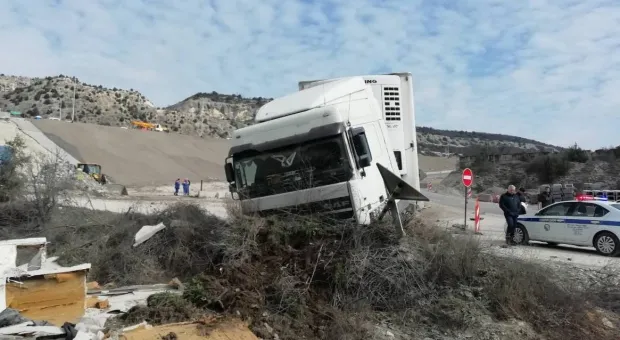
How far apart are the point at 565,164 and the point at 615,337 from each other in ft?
170

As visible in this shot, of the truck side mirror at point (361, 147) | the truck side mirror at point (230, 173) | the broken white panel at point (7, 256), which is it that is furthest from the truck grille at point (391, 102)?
the broken white panel at point (7, 256)

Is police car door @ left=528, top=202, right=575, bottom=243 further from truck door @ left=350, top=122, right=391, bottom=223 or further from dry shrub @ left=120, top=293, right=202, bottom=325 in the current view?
dry shrub @ left=120, top=293, right=202, bottom=325

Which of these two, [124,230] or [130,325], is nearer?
[130,325]

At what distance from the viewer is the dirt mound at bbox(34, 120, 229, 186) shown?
5541 centimetres

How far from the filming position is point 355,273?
25.6ft

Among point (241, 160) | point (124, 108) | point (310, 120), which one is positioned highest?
point (124, 108)

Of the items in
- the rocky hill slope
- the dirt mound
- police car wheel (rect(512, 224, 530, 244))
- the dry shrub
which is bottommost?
the dry shrub

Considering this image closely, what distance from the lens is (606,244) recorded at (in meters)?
13.7

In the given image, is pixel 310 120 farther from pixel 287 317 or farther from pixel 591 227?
pixel 591 227

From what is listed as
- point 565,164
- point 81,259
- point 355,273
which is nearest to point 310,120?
point 355,273

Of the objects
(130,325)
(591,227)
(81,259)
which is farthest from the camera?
(591,227)

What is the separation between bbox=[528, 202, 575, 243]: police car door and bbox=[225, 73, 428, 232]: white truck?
22.7 ft

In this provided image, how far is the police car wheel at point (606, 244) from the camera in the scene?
44.2 feet

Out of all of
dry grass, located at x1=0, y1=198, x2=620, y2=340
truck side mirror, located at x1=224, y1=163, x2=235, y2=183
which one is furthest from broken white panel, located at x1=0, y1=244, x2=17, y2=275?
truck side mirror, located at x1=224, y1=163, x2=235, y2=183
